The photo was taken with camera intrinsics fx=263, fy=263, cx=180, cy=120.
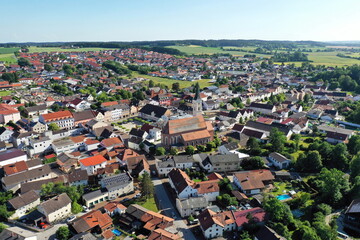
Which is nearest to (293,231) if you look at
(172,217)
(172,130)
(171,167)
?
(172,217)

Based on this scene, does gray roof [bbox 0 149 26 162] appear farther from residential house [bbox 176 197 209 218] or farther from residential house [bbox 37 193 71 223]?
residential house [bbox 176 197 209 218]

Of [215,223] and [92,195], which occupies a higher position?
[215,223]

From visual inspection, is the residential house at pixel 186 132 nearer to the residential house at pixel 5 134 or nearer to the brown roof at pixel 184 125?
the brown roof at pixel 184 125

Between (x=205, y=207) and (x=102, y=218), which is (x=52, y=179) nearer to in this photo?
(x=102, y=218)

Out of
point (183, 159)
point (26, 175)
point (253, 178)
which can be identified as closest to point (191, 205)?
point (253, 178)

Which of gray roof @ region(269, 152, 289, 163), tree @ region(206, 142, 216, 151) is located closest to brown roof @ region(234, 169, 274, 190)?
gray roof @ region(269, 152, 289, 163)

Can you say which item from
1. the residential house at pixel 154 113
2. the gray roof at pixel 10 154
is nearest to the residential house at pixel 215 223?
the gray roof at pixel 10 154

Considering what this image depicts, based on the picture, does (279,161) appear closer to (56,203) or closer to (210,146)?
(210,146)
